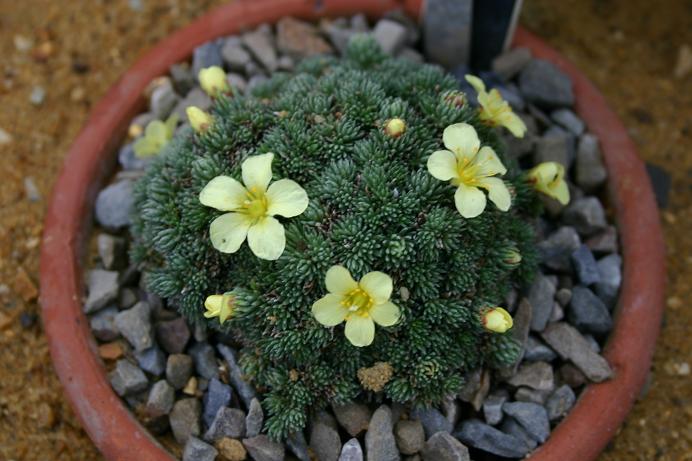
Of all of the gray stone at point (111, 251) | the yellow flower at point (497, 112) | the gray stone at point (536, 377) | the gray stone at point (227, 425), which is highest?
the yellow flower at point (497, 112)

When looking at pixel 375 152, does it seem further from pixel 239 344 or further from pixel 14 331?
pixel 14 331

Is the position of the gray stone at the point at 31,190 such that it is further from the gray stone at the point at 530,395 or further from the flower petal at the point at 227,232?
the gray stone at the point at 530,395

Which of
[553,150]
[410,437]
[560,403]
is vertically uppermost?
[553,150]

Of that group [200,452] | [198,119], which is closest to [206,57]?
[198,119]

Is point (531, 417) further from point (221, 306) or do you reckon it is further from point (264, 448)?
point (221, 306)

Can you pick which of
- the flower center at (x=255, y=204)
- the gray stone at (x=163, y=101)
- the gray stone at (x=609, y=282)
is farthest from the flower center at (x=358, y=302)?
the gray stone at (x=163, y=101)

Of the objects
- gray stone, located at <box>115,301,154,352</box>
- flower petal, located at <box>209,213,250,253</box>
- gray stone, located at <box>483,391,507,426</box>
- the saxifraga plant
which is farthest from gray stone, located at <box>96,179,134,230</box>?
gray stone, located at <box>483,391,507,426</box>

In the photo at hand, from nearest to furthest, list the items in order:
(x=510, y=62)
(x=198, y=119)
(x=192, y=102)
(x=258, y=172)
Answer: (x=258, y=172) → (x=198, y=119) → (x=192, y=102) → (x=510, y=62)
